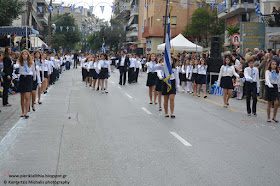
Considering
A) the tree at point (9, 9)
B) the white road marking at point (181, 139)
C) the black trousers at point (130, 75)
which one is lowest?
the white road marking at point (181, 139)

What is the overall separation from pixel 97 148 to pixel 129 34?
7891 centimetres

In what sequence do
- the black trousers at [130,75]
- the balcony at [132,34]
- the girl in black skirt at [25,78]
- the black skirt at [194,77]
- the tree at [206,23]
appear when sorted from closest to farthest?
the girl in black skirt at [25,78] → the black skirt at [194,77] → the black trousers at [130,75] → the tree at [206,23] → the balcony at [132,34]

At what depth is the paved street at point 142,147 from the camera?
6730 millimetres

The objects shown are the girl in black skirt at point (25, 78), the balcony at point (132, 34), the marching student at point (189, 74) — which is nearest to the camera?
the girl in black skirt at point (25, 78)

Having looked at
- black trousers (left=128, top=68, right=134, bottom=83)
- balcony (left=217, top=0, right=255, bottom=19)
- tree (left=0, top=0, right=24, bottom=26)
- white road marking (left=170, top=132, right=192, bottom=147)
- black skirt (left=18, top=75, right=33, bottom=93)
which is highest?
balcony (left=217, top=0, right=255, bottom=19)

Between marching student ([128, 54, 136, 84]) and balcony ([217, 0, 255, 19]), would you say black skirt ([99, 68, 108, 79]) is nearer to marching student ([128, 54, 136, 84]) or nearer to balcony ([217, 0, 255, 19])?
marching student ([128, 54, 136, 84])

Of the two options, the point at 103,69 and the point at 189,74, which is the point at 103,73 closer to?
the point at 103,69

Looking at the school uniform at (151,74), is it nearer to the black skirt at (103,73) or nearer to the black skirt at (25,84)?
the black skirt at (103,73)

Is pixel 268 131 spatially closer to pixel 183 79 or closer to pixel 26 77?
pixel 26 77

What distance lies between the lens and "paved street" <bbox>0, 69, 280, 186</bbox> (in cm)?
673

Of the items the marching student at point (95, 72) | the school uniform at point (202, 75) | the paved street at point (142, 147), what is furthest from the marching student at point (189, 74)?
the paved street at point (142, 147)

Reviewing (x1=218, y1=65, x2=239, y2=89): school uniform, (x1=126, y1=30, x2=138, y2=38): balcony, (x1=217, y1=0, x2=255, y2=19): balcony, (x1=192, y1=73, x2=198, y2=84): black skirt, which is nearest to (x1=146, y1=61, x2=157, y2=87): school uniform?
(x1=218, y1=65, x2=239, y2=89): school uniform

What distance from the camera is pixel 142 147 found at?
8.84 meters

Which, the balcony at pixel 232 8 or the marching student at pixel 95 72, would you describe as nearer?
the marching student at pixel 95 72
